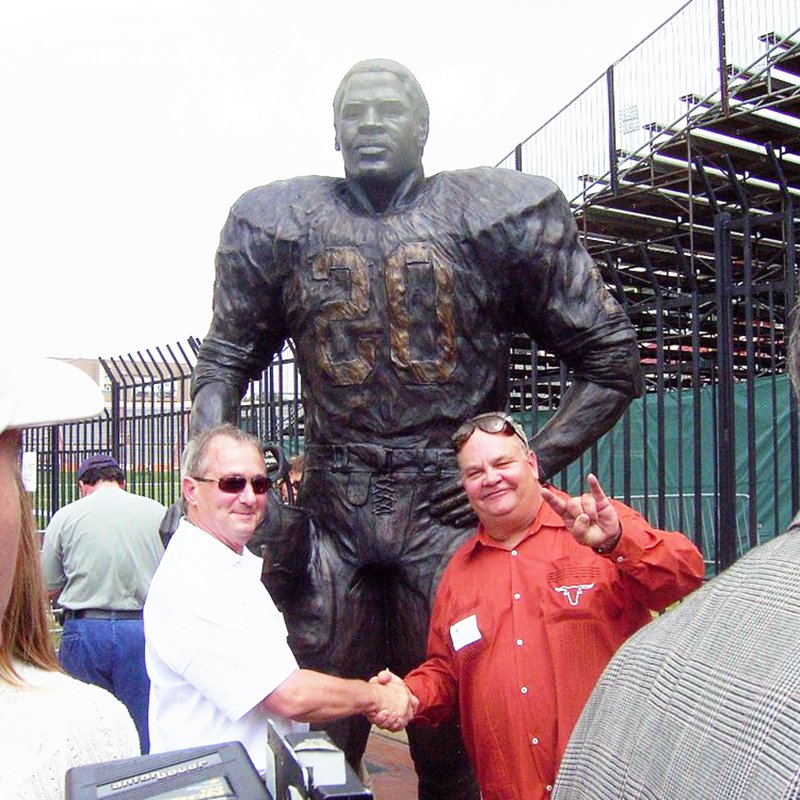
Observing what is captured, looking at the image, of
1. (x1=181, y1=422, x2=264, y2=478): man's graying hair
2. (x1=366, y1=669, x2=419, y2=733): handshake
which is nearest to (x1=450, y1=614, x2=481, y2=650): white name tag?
(x1=366, y1=669, x2=419, y2=733): handshake

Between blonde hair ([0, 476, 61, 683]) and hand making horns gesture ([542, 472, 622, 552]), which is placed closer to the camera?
blonde hair ([0, 476, 61, 683])

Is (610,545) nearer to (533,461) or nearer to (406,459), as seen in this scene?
(533,461)

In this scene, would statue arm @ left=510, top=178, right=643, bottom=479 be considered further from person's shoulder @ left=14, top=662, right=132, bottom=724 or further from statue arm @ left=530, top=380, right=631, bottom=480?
person's shoulder @ left=14, top=662, right=132, bottom=724

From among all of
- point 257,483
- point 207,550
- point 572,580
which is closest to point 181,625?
point 207,550

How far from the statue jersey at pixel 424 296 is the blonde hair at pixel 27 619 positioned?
1.54 m

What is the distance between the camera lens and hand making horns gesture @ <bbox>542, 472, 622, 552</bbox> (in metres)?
2.31

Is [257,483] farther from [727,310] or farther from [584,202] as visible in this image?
[584,202]

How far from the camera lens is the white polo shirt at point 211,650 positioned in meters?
2.34

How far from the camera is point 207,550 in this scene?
8.09ft

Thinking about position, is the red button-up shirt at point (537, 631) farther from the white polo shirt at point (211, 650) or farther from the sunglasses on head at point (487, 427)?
the white polo shirt at point (211, 650)

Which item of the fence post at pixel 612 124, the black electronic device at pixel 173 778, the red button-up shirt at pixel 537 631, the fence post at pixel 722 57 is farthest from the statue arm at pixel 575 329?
the fence post at pixel 612 124

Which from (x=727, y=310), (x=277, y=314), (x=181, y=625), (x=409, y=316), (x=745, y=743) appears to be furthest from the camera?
(x=727, y=310)

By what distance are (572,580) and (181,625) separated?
930mm

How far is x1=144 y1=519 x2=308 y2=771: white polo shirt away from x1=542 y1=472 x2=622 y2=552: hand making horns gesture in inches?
28.4
